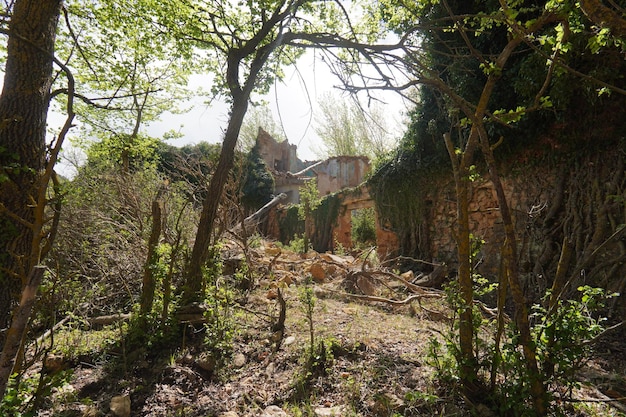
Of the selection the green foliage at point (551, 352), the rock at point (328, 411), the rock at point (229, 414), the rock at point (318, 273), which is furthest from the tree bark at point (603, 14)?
the rock at point (318, 273)

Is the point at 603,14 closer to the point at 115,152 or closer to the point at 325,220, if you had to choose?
the point at 115,152

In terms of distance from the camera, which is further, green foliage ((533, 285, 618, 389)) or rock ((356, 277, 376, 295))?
rock ((356, 277, 376, 295))

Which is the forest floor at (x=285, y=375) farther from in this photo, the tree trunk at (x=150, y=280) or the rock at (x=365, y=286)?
the rock at (x=365, y=286)

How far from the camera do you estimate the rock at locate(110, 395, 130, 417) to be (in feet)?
7.42

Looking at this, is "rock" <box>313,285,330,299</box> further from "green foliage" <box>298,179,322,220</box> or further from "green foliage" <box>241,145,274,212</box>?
"green foliage" <box>241,145,274,212</box>

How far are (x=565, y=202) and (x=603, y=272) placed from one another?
1181 millimetres

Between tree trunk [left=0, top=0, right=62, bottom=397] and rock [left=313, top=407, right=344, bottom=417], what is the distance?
2.08 metres

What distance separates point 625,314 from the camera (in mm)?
4078

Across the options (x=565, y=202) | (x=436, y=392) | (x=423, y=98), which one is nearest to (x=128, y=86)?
(x=423, y=98)

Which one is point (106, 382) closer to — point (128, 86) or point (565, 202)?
point (565, 202)

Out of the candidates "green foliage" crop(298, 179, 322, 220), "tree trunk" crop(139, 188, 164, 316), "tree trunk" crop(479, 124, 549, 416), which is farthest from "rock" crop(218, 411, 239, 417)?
"green foliage" crop(298, 179, 322, 220)

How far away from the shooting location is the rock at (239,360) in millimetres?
2958

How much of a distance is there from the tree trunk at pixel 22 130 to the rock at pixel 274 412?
5.74ft

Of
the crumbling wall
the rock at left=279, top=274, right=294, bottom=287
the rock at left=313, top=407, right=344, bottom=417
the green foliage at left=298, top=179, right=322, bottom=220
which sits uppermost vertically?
the crumbling wall
